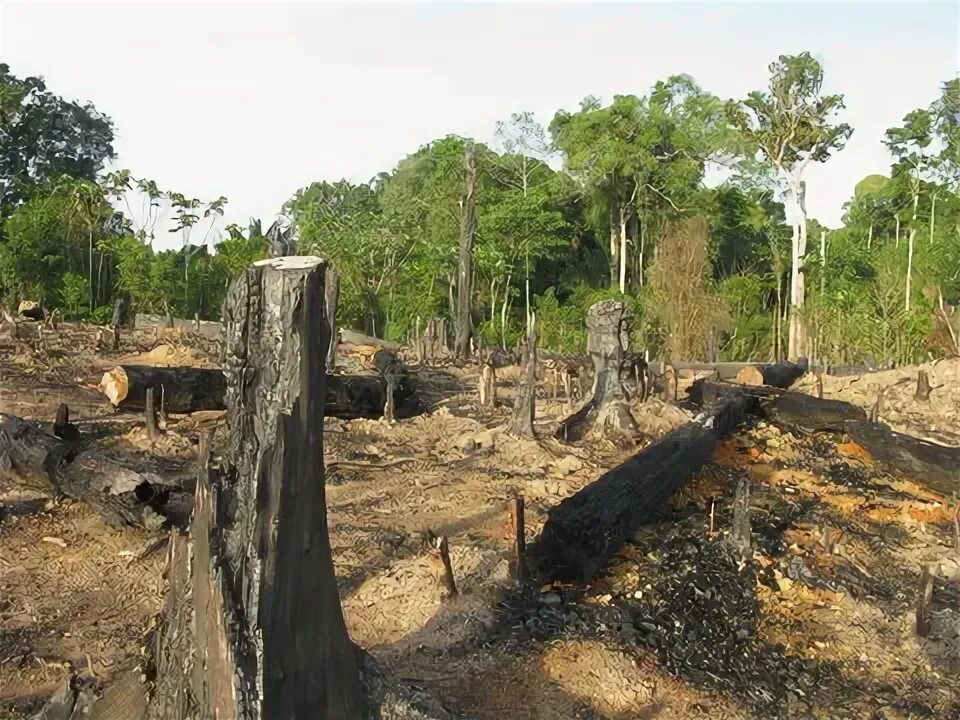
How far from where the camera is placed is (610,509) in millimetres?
7867

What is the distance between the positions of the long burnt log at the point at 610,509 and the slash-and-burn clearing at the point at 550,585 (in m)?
0.13

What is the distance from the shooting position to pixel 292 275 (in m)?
3.59

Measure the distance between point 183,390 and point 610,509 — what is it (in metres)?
7.59

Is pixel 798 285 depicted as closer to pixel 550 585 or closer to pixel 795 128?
pixel 795 128

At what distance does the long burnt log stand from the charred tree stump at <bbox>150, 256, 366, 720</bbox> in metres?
3.69

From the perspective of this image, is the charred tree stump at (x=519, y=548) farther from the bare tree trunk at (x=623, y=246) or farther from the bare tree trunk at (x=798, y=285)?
the bare tree trunk at (x=623, y=246)

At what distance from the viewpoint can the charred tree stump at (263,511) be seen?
11.8ft

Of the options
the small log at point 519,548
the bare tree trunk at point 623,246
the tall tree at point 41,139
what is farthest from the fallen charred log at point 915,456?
the tall tree at point 41,139

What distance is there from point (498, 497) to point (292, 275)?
6.12m

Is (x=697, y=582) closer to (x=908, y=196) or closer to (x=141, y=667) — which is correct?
(x=141, y=667)

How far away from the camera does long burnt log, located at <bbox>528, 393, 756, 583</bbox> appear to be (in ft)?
24.0

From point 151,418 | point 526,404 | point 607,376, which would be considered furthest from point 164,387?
point 607,376

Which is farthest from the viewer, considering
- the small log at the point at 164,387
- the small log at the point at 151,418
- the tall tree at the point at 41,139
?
the tall tree at the point at 41,139

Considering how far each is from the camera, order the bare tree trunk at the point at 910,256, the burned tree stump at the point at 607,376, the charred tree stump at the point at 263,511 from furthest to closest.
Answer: the bare tree trunk at the point at 910,256 → the burned tree stump at the point at 607,376 → the charred tree stump at the point at 263,511
